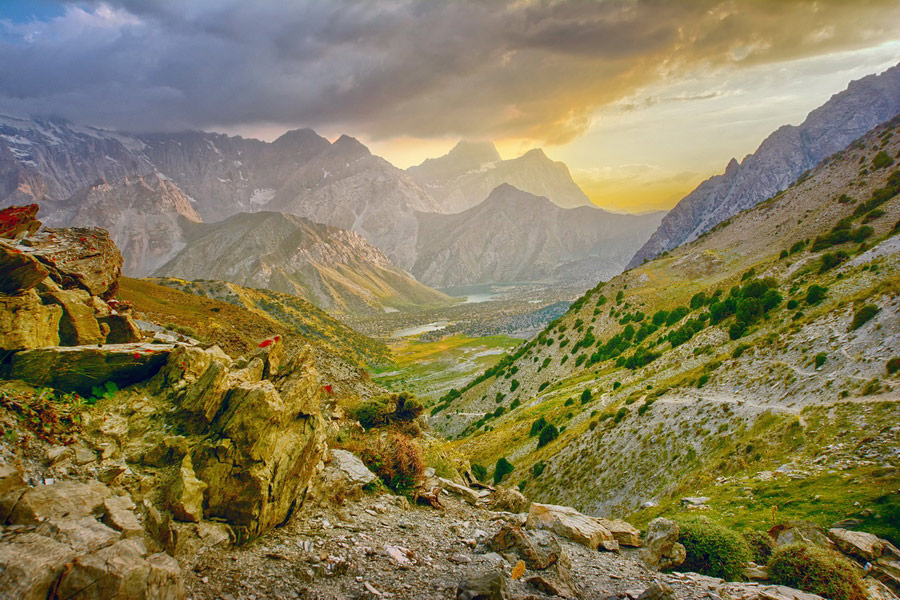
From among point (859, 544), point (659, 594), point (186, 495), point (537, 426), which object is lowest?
point (537, 426)

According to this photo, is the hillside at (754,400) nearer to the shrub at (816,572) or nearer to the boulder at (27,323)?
the shrub at (816,572)

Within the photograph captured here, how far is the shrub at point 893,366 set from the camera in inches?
728

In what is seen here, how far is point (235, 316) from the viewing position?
64.0m

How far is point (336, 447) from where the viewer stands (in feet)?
63.2

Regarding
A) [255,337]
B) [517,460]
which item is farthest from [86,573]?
[255,337]

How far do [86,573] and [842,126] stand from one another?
11465 inches

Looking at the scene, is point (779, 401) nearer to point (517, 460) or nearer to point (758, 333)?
point (758, 333)

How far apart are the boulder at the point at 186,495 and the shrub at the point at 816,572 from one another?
1660 cm

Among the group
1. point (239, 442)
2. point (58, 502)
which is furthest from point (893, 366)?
point (58, 502)

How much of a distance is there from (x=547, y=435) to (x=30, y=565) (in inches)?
1376

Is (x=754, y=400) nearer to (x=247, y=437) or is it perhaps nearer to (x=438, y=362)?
(x=247, y=437)

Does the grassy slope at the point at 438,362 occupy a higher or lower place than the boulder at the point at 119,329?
lower

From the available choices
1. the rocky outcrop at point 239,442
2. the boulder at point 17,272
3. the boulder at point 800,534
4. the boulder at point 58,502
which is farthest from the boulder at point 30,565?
the boulder at point 800,534

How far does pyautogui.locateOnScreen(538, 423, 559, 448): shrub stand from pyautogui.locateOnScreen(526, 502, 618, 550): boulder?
2023 centimetres
